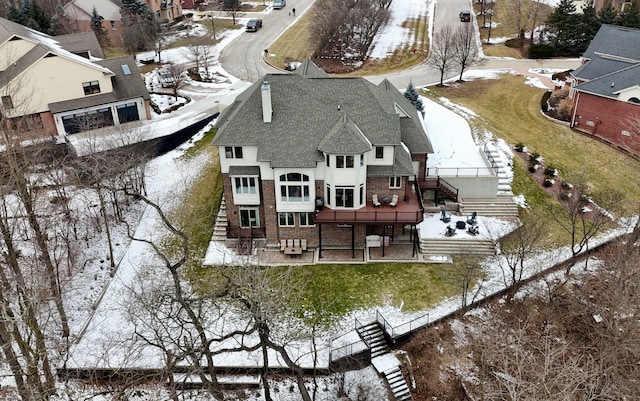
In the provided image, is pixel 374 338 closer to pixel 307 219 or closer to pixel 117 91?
pixel 307 219

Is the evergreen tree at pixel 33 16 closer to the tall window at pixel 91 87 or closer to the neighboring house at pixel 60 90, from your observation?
the neighboring house at pixel 60 90

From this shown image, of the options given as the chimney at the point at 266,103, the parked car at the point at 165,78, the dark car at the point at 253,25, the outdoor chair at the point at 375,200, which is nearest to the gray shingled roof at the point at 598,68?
the outdoor chair at the point at 375,200

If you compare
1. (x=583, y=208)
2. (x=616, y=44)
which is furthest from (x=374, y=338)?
(x=616, y=44)

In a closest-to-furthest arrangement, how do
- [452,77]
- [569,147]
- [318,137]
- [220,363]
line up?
[220,363] < [318,137] < [569,147] < [452,77]

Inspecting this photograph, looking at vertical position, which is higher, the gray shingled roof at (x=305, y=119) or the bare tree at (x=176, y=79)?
→ the gray shingled roof at (x=305, y=119)

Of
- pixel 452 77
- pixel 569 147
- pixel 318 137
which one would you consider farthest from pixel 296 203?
pixel 452 77

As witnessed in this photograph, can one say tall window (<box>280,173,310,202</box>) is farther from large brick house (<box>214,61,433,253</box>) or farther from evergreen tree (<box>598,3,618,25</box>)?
evergreen tree (<box>598,3,618,25</box>)

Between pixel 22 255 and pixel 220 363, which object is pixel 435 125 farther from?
pixel 22 255
